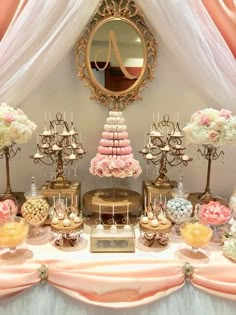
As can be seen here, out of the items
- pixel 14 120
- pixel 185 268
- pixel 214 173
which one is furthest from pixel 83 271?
pixel 214 173

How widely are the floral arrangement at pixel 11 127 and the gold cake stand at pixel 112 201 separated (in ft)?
→ 1.35

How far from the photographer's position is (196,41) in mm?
1475

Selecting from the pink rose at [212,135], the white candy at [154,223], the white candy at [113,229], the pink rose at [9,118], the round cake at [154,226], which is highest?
the pink rose at [9,118]

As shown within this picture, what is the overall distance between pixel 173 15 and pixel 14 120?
0.82 meters

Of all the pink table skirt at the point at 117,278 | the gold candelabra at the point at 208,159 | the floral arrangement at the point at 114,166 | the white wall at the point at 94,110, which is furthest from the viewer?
the white wall at the point at 94,110

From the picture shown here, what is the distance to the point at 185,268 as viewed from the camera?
1.23 m

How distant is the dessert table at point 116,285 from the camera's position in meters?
1.20

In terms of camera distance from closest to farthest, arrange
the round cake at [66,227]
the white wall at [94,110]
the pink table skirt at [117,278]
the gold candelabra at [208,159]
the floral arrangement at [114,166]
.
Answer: the pink table skirt at [117,278] → the round cake at [66,227] → the floral arrangement at [114,166] → the gold candelabra at [208,159] → the white wall at [94,110]

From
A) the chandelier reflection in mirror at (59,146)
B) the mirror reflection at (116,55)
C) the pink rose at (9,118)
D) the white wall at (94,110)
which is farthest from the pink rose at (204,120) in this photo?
the pink rose at (9,118)

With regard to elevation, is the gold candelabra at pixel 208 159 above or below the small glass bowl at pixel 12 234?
above

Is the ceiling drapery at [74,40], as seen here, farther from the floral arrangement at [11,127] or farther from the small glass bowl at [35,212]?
the small glass bowl at [35,212]

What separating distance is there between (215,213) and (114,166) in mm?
466

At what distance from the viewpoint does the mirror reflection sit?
159 centimetres

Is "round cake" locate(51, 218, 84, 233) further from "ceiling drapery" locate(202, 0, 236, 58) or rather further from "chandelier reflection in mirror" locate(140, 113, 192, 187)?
"ceiling drapery" locate(202, 0, 236, 58)
